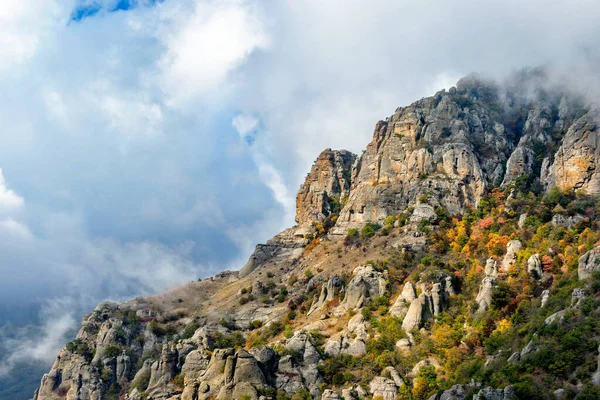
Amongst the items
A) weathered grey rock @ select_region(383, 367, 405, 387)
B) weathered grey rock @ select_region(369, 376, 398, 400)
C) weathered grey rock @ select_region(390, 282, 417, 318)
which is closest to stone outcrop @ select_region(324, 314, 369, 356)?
weathered grey rock @ select_region(390, 282, 417, 318)

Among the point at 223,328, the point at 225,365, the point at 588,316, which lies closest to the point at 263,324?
the point at 223,328

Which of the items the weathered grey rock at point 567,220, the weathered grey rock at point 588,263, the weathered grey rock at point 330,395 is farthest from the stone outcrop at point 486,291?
the weathered grey rock at point 330,395

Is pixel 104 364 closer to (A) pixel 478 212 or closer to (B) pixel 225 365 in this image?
(B) pixel 225 365

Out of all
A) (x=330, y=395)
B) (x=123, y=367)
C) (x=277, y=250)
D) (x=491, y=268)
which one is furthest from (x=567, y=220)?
(x=123, y=367)

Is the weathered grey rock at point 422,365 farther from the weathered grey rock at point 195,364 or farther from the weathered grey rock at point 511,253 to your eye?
the weathered grey rock at point 195,364

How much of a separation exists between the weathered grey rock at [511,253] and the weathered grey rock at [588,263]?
13851 mm

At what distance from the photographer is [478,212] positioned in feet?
397

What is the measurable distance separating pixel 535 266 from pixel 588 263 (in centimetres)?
1000

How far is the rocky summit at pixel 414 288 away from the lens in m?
76.4

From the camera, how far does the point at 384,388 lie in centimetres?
7881

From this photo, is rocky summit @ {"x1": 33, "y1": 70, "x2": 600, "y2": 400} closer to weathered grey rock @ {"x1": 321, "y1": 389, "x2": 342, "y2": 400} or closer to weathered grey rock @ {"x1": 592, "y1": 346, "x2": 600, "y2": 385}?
weathered grey rock @ {"x1": 321, "y1": 389, "x2": 342, "y2": 400}

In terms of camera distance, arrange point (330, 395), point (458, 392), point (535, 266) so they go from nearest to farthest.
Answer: point (458, 392) → point (330, 395) → point (535, 266)

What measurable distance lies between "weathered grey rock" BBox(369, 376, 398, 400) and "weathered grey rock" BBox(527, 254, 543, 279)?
1033 inches

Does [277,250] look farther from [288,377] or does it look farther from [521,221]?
[288,377]
